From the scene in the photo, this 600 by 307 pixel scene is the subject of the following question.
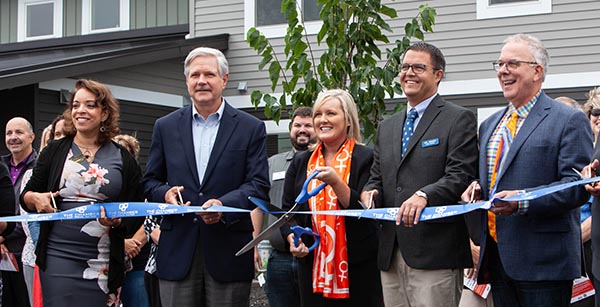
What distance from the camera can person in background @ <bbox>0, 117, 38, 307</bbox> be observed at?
6698 millimetres

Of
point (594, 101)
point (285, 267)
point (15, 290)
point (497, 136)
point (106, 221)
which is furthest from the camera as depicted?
point (15, 290)

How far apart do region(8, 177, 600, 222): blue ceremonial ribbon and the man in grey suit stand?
9 centimetres

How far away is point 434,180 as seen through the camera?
4.21 m

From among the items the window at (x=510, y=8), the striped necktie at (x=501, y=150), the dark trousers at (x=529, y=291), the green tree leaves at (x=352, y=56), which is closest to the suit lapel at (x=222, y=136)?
the striped necktie at (x=501, y=150)

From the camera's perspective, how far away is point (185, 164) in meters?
4.59

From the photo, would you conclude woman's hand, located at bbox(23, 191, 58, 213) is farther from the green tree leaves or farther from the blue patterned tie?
the green tree leaves

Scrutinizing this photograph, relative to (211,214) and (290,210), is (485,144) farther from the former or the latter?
(211,214)

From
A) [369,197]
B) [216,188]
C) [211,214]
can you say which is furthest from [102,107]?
[369,197]

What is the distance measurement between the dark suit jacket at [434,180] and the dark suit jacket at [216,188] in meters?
0.82

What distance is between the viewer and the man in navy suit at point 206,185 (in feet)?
14.7

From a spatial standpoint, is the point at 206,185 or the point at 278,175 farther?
the point at 278,175

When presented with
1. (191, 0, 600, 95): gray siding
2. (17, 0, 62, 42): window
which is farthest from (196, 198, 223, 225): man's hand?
(17, 0, 62, 42): window

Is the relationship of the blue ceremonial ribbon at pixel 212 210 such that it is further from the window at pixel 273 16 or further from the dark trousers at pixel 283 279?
the window at pixel 273 16

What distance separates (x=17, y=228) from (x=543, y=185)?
4.72 m
